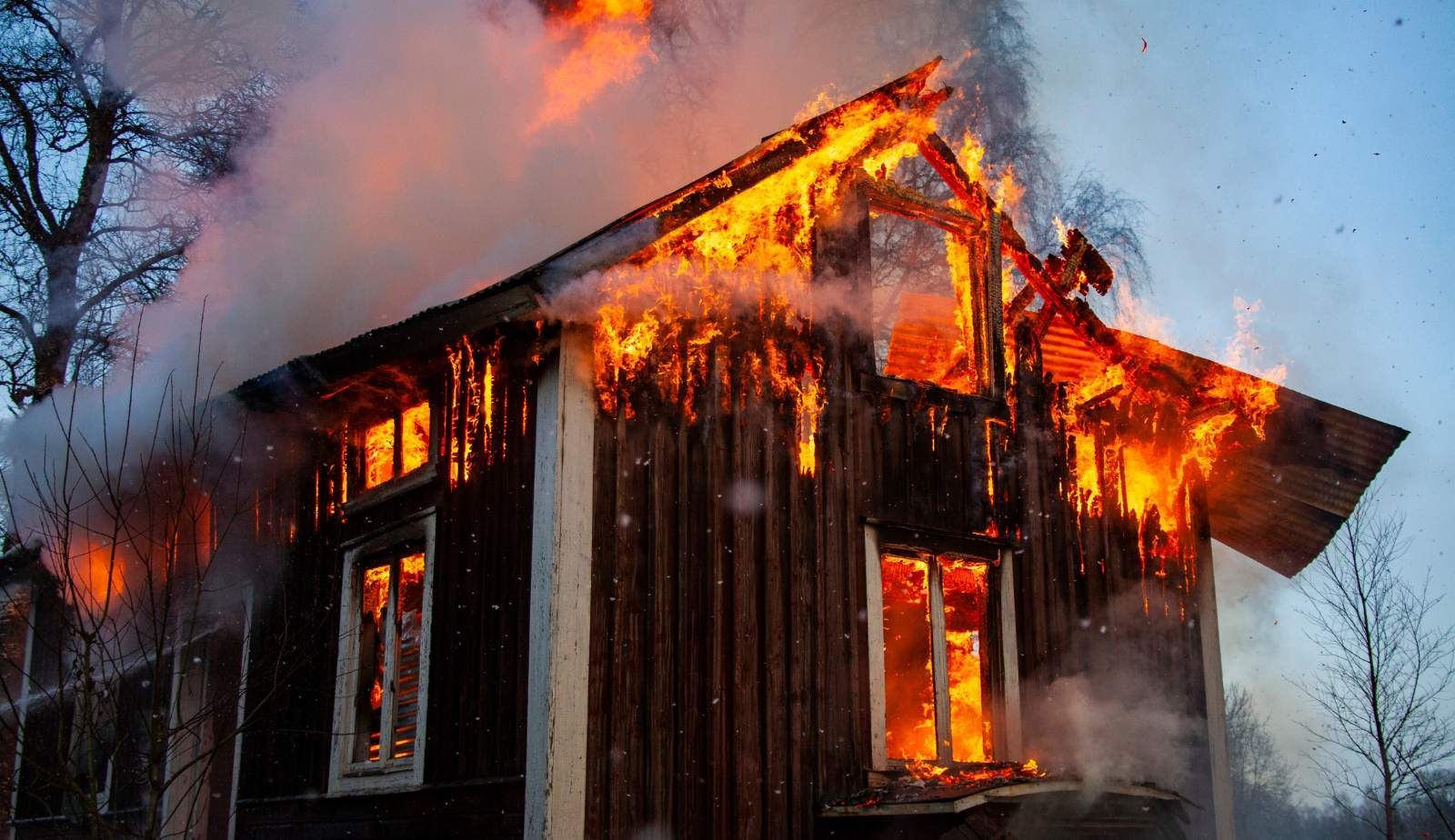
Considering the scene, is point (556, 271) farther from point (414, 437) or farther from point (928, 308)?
point (928, 308)

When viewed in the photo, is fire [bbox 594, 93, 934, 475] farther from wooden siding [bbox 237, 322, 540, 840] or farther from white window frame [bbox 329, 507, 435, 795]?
white window frame [bbox 329, 507, 435, 795]

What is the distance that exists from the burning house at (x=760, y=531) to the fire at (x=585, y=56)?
542 centimetres

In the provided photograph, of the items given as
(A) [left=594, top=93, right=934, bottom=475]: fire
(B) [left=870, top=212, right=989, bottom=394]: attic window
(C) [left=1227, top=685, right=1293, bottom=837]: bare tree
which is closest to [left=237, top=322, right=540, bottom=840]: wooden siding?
(A) [left=594, top=93, right=934, bottom=475]: fire

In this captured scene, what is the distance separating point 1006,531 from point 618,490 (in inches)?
143

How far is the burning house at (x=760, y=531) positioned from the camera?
9.12 m

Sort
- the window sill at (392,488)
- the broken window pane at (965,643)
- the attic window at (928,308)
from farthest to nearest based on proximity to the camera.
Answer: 1. the attic window at (928,308)
2. the broken window pane at (965,643)
3. the window sill at (392,488)

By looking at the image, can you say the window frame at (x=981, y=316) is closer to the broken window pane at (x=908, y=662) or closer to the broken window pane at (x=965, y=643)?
the broken window pane at (x=965, y=643)

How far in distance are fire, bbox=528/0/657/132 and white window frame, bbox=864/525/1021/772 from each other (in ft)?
24.3

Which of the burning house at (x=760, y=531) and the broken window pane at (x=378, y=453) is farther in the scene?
the broken window pane at (x=378, y=453)

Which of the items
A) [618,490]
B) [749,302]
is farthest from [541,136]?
[618,490]

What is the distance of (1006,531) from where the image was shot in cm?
1138

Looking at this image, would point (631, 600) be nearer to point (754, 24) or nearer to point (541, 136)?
point (541, 136)

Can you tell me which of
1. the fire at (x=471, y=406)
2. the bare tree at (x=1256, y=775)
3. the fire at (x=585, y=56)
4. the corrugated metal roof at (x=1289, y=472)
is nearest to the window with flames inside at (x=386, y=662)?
the fire at (x=471, y=406)

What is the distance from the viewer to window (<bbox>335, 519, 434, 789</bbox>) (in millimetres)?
10250
